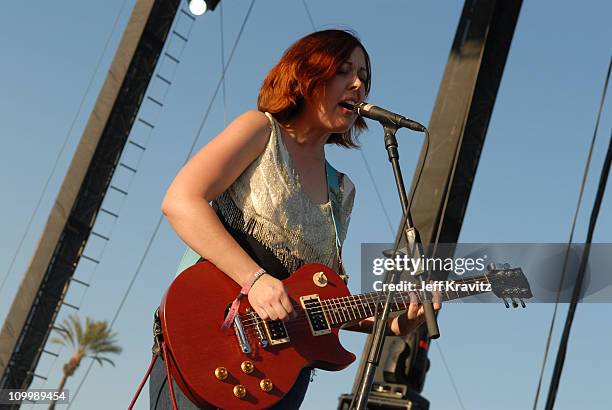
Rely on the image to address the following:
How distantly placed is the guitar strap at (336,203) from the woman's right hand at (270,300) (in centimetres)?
37

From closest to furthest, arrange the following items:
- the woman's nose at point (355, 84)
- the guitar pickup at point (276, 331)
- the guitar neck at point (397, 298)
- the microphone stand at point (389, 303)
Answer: the microphone stand at point (389, 303), the guitar pickup at point (276, 331), the guitar neck at point (397, 298), the woman's nose at point (355, 84)

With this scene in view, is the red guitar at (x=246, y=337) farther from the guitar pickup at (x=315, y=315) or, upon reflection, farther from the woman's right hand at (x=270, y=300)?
the woman's right hand at (x=270, y=300)

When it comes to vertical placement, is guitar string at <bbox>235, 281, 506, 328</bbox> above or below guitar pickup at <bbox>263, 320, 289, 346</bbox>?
above

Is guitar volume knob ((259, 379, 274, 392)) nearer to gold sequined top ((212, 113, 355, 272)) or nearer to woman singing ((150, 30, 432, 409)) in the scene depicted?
woman singing ((150, 30, 432, 409))

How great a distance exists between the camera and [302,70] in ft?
8.02

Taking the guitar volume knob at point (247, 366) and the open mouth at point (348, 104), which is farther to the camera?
the open mouth at point (348, 104)

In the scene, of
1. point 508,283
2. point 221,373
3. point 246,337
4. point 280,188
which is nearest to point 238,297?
point 246,337

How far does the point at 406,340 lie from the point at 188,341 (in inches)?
108

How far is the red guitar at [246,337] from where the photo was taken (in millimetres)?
2096

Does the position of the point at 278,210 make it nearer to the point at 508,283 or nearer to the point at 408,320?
the point at 408,320

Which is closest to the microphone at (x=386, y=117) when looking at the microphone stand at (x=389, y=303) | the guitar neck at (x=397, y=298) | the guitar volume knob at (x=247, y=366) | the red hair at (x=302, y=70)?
the microphone stand at (x=389, y=303)

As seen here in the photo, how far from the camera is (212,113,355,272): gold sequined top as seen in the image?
229cm

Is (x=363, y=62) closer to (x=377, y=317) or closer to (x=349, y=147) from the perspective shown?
(x=349, y=147)

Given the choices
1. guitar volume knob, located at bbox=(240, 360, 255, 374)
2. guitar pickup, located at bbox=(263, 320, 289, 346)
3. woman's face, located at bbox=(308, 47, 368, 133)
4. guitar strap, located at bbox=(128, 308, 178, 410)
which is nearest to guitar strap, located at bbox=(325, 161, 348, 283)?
woman's face, located at bbox=(308, 47, 368, 133)
